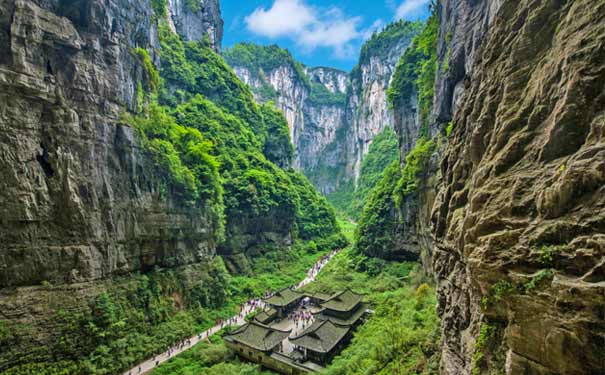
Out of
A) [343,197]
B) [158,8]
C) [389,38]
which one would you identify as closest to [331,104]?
[389,38]

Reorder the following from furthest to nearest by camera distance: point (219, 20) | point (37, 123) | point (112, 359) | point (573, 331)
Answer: point (219, 20) < point (112, 359) < point (37, 123) < point (573, 331)

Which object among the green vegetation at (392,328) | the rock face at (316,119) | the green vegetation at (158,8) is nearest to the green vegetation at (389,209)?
the green vegetation at (392,328)

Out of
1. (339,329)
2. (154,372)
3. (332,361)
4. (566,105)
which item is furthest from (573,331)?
(154,372)

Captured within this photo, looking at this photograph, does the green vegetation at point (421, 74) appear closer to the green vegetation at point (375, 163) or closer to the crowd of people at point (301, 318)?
the crowd of people at point (301, 318)

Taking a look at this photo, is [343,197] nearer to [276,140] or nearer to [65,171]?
[276,140]

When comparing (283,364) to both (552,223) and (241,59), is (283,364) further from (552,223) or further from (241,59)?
(241,59)

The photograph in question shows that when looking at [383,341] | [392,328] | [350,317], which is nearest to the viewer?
[383,341]
